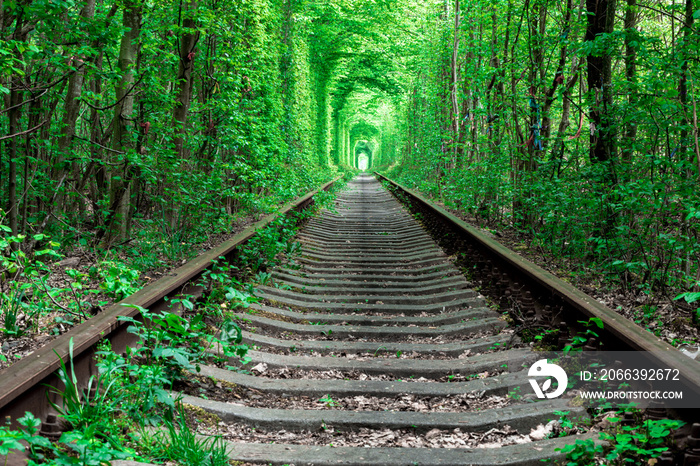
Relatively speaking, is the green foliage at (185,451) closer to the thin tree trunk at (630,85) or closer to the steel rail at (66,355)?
the steel rail at (66,355)

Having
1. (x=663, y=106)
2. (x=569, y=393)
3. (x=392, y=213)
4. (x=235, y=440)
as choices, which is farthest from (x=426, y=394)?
(x=392, y=213)

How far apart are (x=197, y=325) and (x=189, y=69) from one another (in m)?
5.18

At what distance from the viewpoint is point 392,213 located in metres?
15.0

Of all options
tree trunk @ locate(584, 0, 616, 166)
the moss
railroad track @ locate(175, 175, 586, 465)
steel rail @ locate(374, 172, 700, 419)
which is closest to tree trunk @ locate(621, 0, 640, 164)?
tree trunk @ locate(584, 0, 616, 166)

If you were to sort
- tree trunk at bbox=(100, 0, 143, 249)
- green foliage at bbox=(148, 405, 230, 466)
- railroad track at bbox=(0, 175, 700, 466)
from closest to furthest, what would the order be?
1. green foliage at bbox=(148, 405, 230, 466)
2. railroad track at bbox=(0, 175, 700, 466)
3. tree trunk at bbox=(100, 0, 143, 249)

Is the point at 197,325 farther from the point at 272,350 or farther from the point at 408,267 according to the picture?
the point at 408,267

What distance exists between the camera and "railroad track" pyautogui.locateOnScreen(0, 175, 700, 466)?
8.66ft

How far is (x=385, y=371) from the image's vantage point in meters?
3.89

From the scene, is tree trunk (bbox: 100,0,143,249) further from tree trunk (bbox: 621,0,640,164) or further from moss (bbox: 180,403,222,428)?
tree trunk (bbox: 621,0,640,164)

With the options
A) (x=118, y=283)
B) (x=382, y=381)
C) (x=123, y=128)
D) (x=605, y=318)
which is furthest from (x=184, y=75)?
(x=605, y=318)

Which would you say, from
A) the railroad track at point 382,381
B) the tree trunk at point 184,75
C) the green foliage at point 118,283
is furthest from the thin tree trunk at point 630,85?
the tree trunk at point 184,75

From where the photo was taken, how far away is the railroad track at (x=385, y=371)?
104 inches

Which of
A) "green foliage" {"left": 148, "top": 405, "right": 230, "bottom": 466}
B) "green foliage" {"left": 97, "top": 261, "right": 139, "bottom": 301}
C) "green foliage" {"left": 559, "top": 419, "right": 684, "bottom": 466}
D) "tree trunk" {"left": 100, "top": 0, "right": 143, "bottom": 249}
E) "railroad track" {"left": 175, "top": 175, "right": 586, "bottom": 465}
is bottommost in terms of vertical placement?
"railroad track" {"left": 175, "top": 175, "right": 586, "bottom": 465}

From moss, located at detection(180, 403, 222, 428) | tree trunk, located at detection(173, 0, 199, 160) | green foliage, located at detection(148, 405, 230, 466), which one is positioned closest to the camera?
green foliage, located at detection(148, 405, 230, 466)
